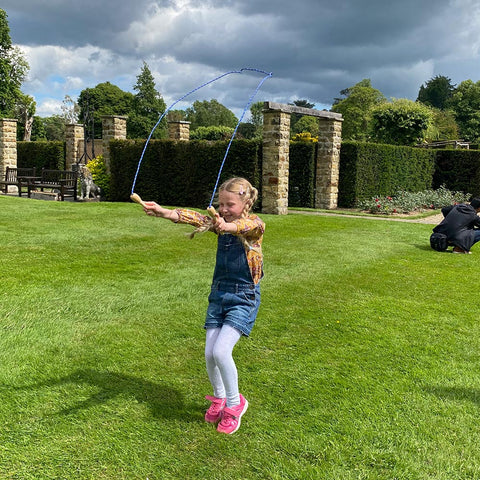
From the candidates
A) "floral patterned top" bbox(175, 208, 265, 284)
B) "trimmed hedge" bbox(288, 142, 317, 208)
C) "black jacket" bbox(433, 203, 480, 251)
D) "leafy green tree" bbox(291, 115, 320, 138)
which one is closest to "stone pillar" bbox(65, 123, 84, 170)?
"trimmed hedge" bbox(288, 142, 317, 208)

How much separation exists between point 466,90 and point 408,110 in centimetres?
4744

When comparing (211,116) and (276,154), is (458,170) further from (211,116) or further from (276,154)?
(211,116)

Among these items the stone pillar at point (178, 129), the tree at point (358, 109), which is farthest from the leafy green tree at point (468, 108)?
the stone pillar at point (178, 129)

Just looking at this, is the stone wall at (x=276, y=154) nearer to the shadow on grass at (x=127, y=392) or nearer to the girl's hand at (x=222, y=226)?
the shadow on grass at (x=127, y=392)

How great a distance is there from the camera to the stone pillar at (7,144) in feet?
80.6

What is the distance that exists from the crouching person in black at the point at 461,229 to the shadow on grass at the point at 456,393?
666 centimetres

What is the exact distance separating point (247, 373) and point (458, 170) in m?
22.5

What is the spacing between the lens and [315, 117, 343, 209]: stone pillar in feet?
58.2

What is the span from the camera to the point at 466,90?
68.8 metres

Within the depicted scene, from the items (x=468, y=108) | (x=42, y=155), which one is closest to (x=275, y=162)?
(x=42, y=155)

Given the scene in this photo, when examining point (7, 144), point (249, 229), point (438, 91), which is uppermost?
point (438, 91)

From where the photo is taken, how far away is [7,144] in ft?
81.7

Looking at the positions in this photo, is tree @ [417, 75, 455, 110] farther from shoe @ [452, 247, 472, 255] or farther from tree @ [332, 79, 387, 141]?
shoe @ [452, 247, 472, 255]

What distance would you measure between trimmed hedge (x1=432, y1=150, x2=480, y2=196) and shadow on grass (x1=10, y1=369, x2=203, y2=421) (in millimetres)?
22861
